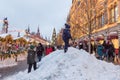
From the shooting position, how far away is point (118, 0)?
40938 millimetres

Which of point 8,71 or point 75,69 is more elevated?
point 75,69

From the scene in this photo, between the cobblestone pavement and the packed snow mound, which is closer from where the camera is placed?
the packed snow mound

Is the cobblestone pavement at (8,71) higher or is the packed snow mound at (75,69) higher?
the packed snow mound at (75,69)

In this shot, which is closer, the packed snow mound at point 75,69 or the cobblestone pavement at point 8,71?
the packed snow mound at point 75,69

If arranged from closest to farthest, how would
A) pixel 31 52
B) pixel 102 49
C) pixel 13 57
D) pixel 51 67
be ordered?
pixel 51 67 < pixel 31 52 < pixel 102 49 < pixel 13 57

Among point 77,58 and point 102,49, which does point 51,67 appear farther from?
point 102,49

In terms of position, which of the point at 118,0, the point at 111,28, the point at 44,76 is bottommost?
the point at 44,76

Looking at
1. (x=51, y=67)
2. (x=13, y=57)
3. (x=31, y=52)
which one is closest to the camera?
(x=51, y=67)

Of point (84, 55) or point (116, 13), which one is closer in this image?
point (84, 55)

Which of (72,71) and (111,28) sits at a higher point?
(111,28)

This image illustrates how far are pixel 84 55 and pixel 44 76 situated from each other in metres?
3.13

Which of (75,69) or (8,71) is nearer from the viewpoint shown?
(75,69)

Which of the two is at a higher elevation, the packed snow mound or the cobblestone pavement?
the packed snow mound

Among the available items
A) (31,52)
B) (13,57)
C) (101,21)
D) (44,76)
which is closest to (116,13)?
(101,21)
